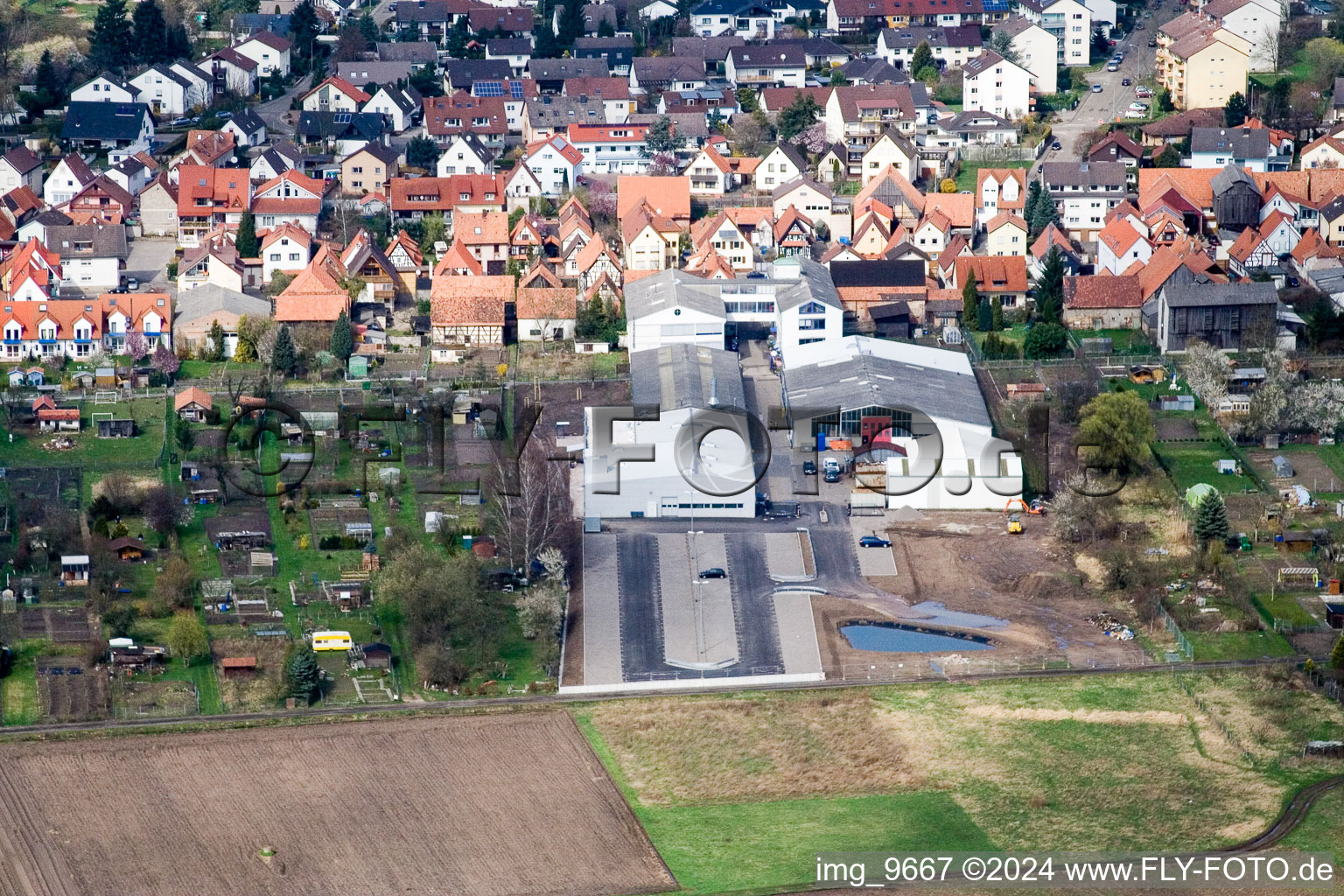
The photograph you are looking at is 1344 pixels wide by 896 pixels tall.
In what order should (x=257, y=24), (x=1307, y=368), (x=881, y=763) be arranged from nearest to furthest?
(x=881, y=763) < (x=1307, y=368) < (x=257, y=24)

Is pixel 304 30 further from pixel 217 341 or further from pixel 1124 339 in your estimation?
pixel 1124 339

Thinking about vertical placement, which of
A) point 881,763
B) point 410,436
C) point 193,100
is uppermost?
point 193,100

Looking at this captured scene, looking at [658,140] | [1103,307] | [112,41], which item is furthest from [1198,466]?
[112,41]

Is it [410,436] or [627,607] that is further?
[410,436]

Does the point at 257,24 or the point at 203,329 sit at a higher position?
the point at 257,24

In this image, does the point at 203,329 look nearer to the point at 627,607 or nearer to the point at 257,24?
the point at 627,607

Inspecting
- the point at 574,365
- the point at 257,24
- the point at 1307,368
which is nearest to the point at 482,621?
the point at 574,365
